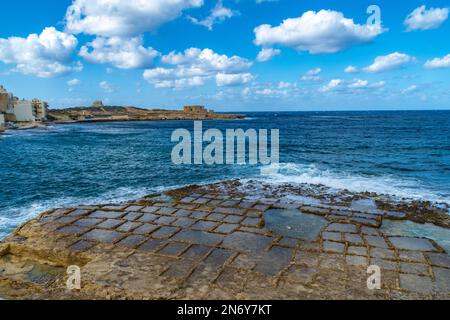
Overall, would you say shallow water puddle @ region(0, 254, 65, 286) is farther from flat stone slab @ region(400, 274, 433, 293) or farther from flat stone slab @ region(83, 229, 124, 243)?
flat stone slab @ region(400, 274, 433, 293)

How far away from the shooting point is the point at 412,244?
10219mm

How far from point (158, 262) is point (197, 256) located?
1.11 metres

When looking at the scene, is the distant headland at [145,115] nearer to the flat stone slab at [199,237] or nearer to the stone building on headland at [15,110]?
the stone building on headland at [15,110]

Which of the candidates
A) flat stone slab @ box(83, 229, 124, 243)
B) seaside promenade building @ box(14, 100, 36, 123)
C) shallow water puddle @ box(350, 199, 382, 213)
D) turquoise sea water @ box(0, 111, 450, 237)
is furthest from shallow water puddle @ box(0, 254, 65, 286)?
seaside promenade building @ box(14, 100, 36, 123)

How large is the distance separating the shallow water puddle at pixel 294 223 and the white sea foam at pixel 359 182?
258 inches

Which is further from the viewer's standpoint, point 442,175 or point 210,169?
point 210,169

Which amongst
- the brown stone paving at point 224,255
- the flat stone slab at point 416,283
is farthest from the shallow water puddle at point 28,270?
the flat stone slab at point 416,283

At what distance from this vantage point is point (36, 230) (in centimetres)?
1094

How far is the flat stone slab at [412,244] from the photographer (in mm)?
9867

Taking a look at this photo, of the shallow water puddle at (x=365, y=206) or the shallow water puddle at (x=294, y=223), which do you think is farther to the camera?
the shallow water puddle at (x=365, y=206)

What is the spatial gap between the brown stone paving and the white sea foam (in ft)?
17.0

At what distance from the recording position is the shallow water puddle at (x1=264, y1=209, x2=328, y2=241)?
1098 cm

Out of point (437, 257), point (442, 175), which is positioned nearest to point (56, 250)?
point (437, 257)
